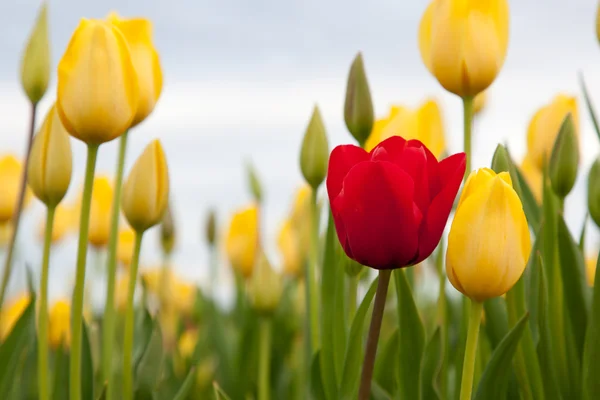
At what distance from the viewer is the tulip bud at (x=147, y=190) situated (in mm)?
1111

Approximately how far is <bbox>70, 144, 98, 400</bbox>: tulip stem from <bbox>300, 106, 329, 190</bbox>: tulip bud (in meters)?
0.37

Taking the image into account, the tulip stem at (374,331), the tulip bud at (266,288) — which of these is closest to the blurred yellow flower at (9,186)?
the tulip bud at (266,288)

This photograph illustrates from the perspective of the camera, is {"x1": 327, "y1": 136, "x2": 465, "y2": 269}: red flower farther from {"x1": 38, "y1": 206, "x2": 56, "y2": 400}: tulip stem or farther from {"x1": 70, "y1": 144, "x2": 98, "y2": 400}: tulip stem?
{"x1": 38, "y1": 206, "x2": 56, "y2": 400}: tulip stem

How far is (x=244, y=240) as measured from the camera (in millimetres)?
2207

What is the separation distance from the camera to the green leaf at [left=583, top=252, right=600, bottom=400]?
3.24 ft

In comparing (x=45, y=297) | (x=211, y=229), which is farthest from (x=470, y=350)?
(x=211, y=229)

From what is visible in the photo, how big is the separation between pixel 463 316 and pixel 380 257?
1.21ft

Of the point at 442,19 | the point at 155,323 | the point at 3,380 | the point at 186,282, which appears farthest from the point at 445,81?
the point at 186,282

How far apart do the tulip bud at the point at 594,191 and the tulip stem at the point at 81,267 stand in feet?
2.35

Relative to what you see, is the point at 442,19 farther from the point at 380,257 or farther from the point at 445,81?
the point at 380,257

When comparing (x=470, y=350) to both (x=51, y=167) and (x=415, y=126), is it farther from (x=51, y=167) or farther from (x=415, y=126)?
(x=51, y=167)

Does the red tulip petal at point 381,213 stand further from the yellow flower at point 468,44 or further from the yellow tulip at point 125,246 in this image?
the yellow tulip at point 125,246

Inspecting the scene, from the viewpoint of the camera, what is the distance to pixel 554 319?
1.17 m

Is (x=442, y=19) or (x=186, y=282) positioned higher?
(x=442, y=19)
